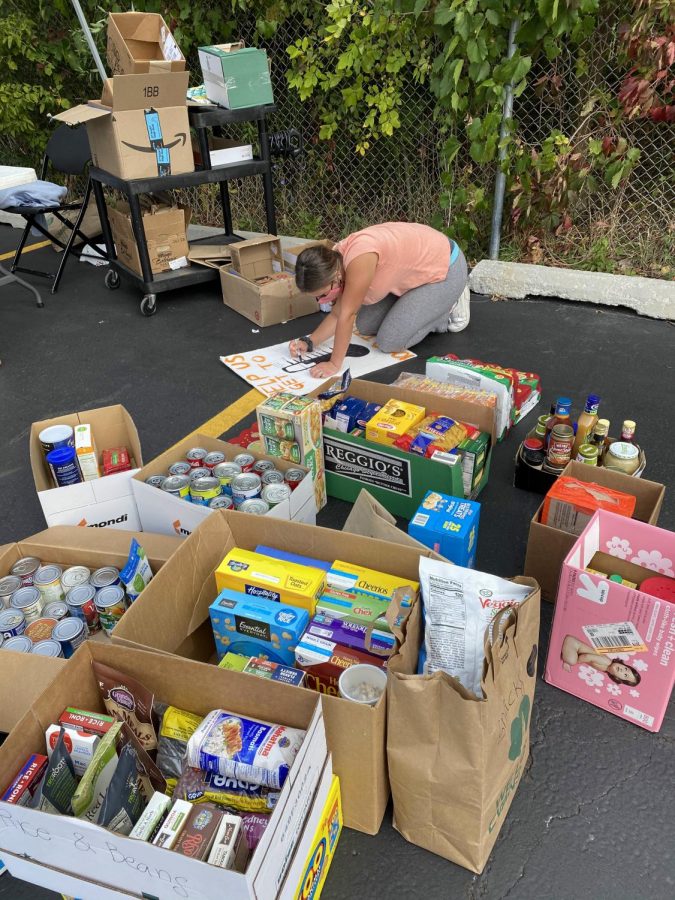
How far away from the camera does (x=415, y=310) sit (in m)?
4.27

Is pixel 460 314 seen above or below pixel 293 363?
above

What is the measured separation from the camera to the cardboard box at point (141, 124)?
4406 millimetres

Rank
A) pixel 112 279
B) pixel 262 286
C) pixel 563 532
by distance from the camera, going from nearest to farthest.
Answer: pixel 563 532
pixel 262 286
pixel 112 279

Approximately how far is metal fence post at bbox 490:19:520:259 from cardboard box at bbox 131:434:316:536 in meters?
3.36

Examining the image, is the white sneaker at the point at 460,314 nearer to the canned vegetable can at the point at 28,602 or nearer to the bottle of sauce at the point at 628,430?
the bottle of sauce at the point at 628,430

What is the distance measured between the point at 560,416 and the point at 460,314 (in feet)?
6.26

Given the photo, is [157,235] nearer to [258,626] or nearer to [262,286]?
[262,286]

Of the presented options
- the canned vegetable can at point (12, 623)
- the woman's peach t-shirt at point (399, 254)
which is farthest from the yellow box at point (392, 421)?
the canned vegetable can at point (12, 623)

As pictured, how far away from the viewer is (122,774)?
155cm

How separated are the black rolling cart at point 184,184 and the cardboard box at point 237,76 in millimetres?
66

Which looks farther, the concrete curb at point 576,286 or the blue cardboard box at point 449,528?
the concrete curb at point 576,286

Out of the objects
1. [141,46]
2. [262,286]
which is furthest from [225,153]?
[262,286]

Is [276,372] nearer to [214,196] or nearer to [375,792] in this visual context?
[375,792]

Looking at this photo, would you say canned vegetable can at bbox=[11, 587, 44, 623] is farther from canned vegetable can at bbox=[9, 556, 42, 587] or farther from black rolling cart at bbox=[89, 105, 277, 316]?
black rolling cart at bbox=[89, 105, 277, 316]
